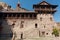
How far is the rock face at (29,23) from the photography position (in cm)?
4569

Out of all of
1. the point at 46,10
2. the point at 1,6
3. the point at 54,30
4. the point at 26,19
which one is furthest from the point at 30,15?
the point at 1,6

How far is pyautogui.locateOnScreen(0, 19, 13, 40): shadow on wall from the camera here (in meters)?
45.4

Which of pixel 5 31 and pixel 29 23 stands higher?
pixel 29 23

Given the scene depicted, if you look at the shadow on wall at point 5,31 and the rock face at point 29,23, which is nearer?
the shadow on wall at point 5,31

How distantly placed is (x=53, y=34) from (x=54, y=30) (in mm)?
1107

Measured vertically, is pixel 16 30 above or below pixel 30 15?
below

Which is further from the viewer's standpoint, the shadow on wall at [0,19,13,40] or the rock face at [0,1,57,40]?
the rock face at [0,1,57,40]

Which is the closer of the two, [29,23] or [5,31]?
[5,31]

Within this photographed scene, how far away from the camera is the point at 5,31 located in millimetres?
45844

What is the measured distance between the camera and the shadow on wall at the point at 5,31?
149ft

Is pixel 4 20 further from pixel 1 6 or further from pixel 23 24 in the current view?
pixel 1 6

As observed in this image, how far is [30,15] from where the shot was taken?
154 feet

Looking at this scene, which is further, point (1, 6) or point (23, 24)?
point (1, 6)

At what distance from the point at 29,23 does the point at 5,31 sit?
22.2 ft
